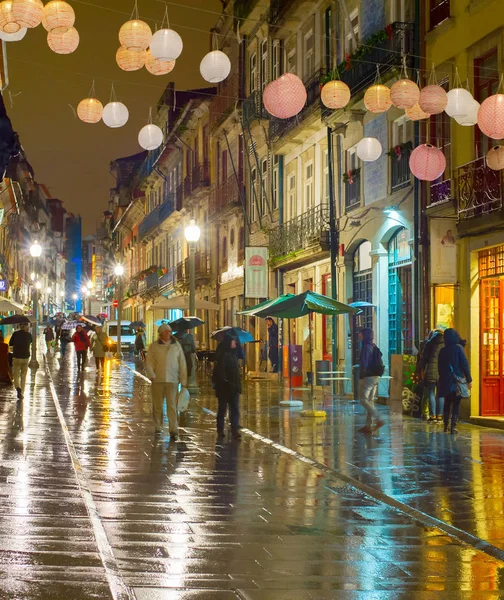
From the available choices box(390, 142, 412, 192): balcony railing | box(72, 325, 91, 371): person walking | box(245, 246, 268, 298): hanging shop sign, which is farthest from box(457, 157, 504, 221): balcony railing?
box(72, 325, 91, 371): person walking

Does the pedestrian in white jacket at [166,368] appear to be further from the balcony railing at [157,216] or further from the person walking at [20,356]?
the balcony railing at [157,216]

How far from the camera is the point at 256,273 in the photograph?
115 feet

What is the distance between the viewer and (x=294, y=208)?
33.6 meters

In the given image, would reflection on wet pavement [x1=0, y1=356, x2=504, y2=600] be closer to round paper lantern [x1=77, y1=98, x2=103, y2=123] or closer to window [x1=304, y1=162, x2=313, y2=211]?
round paper lantern [x1=77, y1=98, x2=103, y2=123]

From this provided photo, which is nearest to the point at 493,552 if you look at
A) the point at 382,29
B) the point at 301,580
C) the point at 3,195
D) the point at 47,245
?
the point at 301,580

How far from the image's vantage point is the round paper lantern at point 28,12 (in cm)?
1282

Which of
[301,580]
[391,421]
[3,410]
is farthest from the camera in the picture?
[3,410]

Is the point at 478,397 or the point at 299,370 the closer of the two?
the point at 478,397

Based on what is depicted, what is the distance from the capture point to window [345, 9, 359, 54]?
1069 inches

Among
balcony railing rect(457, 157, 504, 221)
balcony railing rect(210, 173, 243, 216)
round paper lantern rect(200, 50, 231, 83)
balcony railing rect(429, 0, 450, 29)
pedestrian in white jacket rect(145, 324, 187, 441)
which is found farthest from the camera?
balcony railing rect(210, 173, 243, 216)

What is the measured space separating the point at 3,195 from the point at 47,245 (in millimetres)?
87769

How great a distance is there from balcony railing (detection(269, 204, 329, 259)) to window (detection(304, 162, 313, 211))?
426 mm

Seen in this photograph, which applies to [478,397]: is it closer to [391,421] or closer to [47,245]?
[391,421]

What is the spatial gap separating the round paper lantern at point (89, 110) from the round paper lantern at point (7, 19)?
3476 mm
